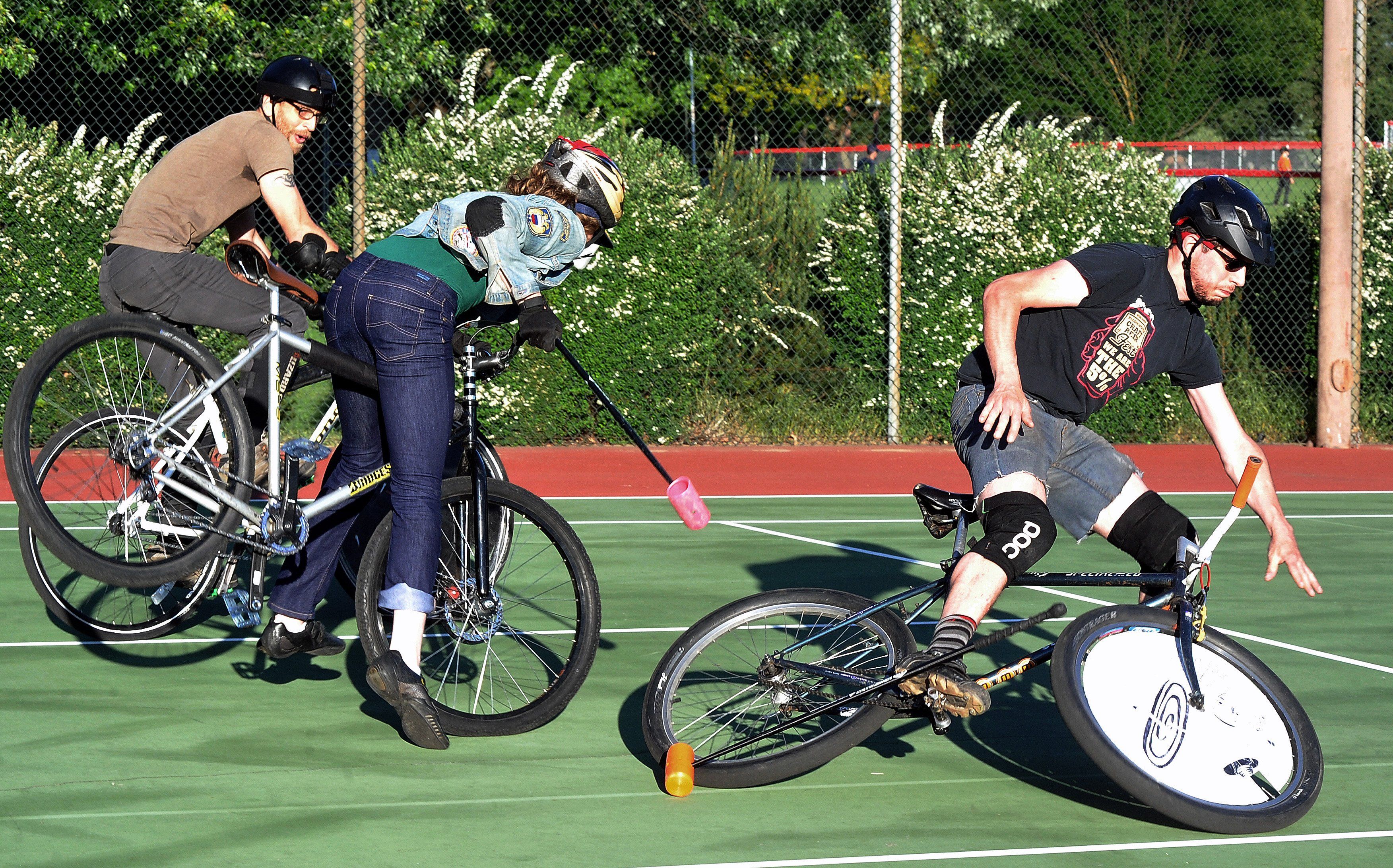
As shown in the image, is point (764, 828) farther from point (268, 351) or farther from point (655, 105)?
point (655, 105)

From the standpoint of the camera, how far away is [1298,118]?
149 ft

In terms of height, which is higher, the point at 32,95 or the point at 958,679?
the point at 32,95

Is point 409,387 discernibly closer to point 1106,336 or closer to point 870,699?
point 870,699

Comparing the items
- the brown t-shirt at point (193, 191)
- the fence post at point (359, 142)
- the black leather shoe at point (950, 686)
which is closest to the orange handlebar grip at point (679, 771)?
the black leather shoe at point (950, 686)

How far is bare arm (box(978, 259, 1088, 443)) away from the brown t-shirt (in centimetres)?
263

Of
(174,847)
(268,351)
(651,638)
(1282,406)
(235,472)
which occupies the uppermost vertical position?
(268,351)

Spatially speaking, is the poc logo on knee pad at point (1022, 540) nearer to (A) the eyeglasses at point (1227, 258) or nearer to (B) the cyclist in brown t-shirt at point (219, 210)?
(A) the eyeglasses at point (1227, 258)

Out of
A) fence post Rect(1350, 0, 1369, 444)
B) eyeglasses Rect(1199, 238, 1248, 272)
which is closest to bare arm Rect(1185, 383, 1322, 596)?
eyeglasses Rect(1199, 238, 1248, 272)

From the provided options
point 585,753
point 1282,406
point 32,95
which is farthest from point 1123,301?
point 32,95

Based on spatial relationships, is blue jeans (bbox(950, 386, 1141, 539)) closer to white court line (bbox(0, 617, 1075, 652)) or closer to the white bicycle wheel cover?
the white bicycle wheel cover

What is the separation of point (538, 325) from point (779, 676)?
1361mm

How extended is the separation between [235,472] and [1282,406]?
1124 centimetres

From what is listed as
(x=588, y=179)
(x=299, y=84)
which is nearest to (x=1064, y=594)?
(x=588, y=179)

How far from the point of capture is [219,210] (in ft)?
18.3
